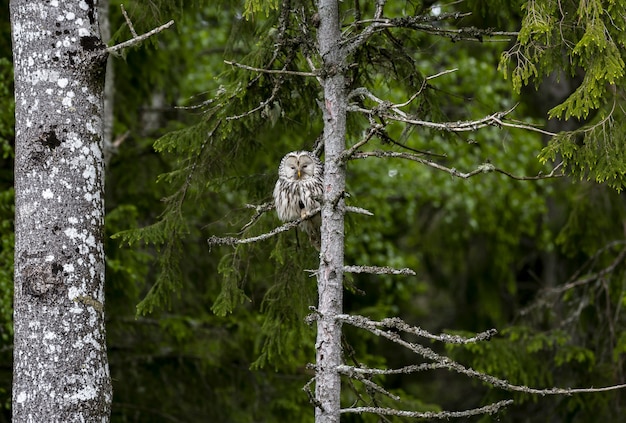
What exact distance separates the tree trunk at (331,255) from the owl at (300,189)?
2.42 ft

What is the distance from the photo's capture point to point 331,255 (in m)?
5.11

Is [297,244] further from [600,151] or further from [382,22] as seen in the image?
[600,151]

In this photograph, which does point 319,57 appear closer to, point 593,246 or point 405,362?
point 593,246

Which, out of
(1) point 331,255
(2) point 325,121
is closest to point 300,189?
(2) point 325,121

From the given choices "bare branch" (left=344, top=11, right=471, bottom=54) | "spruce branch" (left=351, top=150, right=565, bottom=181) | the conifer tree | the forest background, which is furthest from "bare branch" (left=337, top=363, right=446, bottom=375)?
"bare branch" (left=344, top=11, right=471, bottom=54)

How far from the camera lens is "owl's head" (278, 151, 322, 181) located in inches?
239

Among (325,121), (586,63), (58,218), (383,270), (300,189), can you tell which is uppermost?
(586,63)

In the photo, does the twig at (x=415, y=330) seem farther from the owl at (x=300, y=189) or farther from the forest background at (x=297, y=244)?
the owl at (x=300, y=189)

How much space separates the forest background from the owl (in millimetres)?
258

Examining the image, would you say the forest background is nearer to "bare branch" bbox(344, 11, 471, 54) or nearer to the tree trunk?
"bare branch" bbox(344, 11, 471, 54)

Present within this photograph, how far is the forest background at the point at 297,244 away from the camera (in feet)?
21.2

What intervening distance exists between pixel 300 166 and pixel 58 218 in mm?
1633

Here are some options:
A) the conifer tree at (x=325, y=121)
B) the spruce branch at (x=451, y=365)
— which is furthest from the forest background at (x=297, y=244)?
the spruce branch at (x=451, y=365)

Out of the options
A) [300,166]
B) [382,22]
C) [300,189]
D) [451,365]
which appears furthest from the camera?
[300,166]
